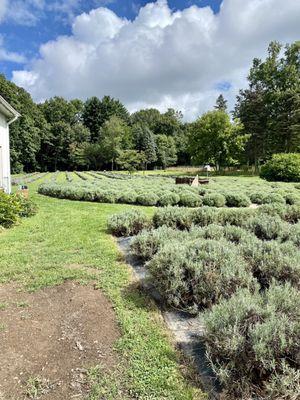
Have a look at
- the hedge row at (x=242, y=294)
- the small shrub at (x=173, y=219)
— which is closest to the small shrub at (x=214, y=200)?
the small shrub at (x=173, y=219)

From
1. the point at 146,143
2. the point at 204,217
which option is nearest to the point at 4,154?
the point at 204,217

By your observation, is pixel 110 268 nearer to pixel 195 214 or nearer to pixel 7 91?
pixel 195 214

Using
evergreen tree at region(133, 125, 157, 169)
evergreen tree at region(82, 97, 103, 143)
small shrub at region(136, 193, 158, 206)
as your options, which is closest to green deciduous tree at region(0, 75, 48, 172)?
evergreen tree at region(82, 97, 103, 143)

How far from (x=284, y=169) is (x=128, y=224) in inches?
804

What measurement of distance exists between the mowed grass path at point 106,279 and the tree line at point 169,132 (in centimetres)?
3235

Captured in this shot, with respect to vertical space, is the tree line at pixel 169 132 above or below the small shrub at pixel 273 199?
above

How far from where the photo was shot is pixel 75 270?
14.8ft

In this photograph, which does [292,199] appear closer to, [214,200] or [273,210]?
[214,200]

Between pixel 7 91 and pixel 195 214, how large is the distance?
48.0 meters

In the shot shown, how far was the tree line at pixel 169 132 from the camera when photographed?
38.2 meters

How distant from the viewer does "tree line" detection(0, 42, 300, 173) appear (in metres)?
38.2

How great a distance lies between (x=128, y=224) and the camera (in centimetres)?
653

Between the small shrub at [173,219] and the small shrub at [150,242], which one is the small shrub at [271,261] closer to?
the small shrub at [150,242]

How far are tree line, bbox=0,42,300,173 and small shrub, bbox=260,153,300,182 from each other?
41.9 feet
